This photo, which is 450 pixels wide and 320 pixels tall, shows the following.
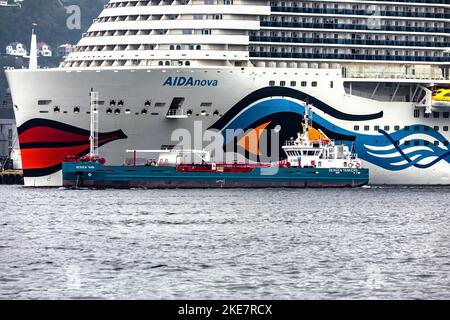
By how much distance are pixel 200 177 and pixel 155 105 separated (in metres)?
5.95

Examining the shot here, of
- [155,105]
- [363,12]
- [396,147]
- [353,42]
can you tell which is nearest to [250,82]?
[155,105]

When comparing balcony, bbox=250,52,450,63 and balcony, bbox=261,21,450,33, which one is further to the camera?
balcony, bbox=261,21,450,33

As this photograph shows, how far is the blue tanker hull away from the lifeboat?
5622 millimetres

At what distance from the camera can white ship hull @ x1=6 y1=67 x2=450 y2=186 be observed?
73438mm

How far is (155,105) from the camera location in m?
73.6

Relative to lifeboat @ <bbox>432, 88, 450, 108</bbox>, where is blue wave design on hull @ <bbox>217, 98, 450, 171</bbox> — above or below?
below

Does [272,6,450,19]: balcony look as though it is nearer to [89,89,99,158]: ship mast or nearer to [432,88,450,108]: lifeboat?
[432,88,450,108]: lifeboat

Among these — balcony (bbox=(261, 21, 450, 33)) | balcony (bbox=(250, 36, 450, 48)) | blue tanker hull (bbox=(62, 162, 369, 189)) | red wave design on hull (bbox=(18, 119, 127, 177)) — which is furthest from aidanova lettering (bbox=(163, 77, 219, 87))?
balcony (bbox=(261, 21, 450, 33))

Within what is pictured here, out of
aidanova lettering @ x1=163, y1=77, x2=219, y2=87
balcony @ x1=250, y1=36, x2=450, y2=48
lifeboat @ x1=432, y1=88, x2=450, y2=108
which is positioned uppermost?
balcony @ x1=250, y1=36, x2=450, y2=48

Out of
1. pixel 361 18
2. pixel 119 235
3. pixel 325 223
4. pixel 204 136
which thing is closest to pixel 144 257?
pixel 119 235

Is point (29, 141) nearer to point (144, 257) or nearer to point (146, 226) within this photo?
point (146, 226)

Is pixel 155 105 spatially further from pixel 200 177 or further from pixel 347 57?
pixel 347 57

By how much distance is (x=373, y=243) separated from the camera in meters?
44.8

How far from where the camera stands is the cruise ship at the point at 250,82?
242ft
